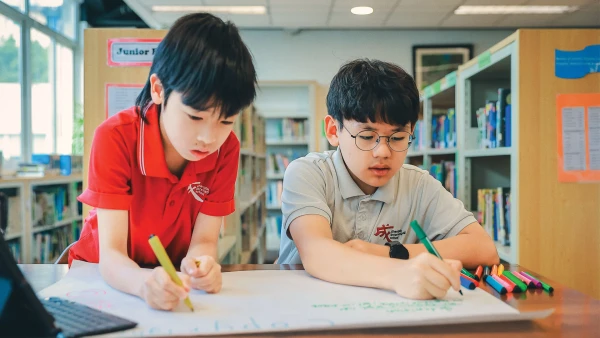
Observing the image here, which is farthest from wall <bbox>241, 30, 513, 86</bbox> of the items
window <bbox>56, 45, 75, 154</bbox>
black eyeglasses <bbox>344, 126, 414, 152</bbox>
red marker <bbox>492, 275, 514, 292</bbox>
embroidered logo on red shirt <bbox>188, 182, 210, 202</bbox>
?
red marker <bbox>492, 275, 514, 292</bbox>

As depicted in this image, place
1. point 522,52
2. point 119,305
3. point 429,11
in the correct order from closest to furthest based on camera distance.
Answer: point 119,305
point 522,52
point 429,11

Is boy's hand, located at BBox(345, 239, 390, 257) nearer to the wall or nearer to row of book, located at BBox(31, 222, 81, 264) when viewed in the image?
row of book, located at BBox(31, 222, 81, 264)

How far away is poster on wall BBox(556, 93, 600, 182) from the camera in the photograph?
1856 millimetres

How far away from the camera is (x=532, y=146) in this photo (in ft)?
6.24

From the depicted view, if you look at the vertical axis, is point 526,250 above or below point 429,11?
below

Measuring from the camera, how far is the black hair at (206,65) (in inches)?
33.5

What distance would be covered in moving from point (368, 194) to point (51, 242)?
3.93 metres

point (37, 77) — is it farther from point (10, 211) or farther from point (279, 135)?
point (279, 135)

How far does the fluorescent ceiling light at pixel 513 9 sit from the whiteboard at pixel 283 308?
5.84m

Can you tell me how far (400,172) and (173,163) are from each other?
608mm

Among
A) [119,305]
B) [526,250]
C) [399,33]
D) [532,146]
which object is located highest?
[399,33]

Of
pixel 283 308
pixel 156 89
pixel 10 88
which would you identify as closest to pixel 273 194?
pixel 10 88

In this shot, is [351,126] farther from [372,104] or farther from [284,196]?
[284,196]

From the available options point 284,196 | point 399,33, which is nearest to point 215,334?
point 284,196
